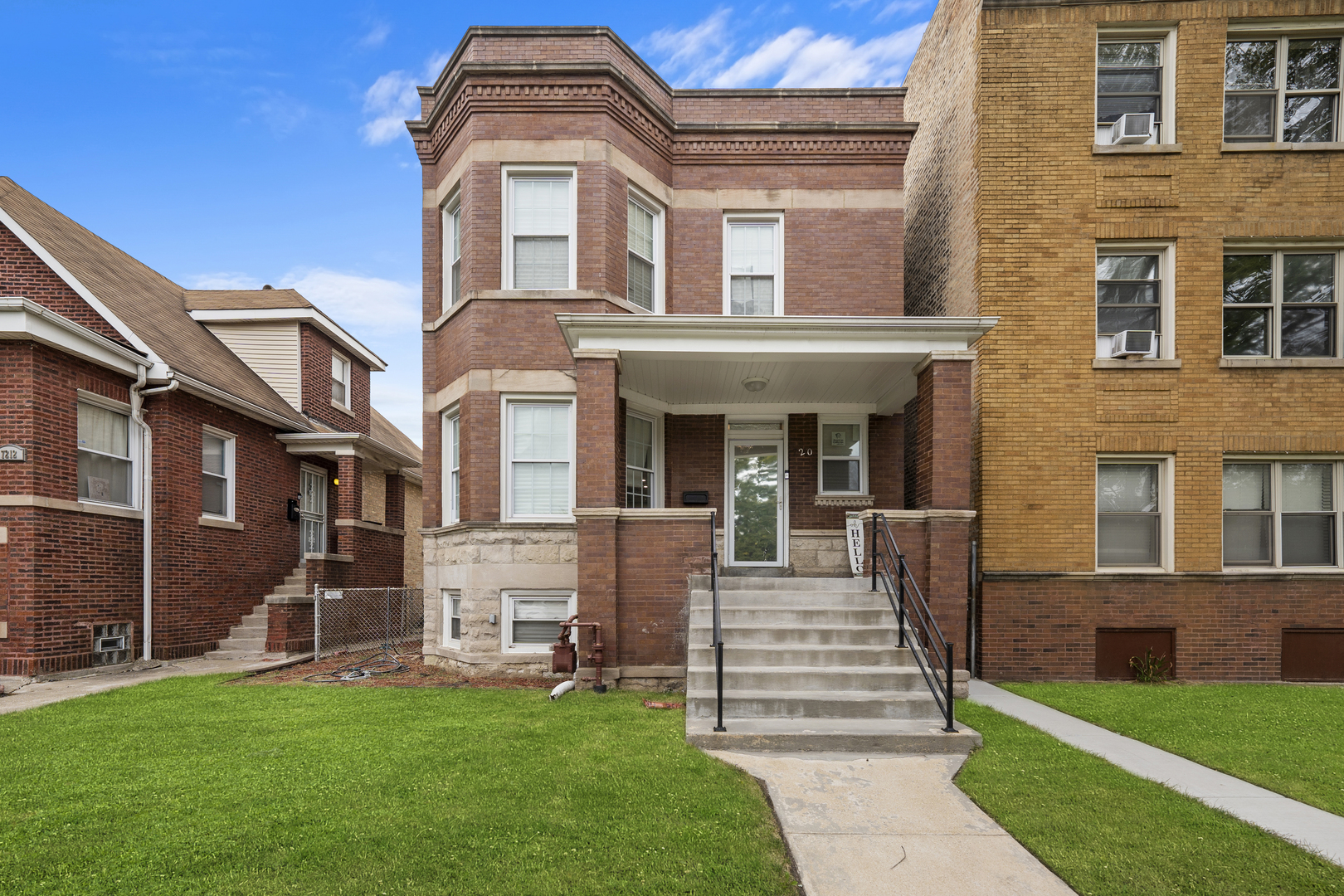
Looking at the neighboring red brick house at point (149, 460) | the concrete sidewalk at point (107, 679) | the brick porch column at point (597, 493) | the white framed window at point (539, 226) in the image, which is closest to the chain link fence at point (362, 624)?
the neighboring red brick house at point (149, 460)

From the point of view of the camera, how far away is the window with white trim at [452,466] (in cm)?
1097

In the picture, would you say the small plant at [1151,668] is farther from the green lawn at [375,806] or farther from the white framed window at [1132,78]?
the white framed window at [1132,78]

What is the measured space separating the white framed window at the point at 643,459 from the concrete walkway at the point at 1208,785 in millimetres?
5694

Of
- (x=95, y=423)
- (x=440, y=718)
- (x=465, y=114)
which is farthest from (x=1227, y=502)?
(x=95, y=423)

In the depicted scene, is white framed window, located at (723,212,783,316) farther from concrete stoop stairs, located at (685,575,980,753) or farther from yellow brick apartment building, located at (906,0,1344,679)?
concrete stoop stairs, located at (685,575,980,753)

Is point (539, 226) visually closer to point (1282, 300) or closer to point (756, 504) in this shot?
point (756, 504)

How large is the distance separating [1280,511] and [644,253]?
9922mm

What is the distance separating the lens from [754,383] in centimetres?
1020

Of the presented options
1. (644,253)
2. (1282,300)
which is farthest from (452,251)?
(1282,300)

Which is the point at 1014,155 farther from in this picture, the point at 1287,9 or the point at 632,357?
the point at 632,357

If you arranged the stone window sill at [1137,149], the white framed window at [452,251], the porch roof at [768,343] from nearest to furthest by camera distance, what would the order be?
1. the porch roof at [768,343]
2. the stone window sill at [1137,149]
3. the white framed window at [452,251]

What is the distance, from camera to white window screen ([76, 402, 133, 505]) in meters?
9.95

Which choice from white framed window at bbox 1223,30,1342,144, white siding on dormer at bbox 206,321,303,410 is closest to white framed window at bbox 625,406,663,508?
white siding on dormer at bbox 206,321,303,410

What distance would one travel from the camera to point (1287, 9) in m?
9.90
